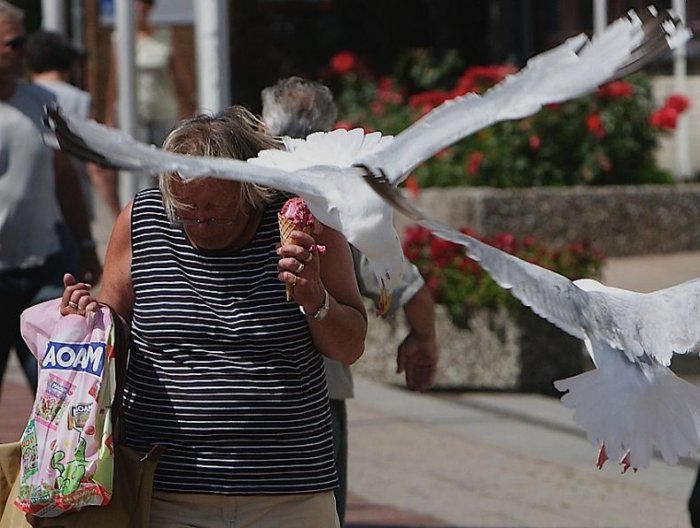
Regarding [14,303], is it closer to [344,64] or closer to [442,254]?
[442,254]

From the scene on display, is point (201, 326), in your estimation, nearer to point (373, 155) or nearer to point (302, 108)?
point (373, 155)

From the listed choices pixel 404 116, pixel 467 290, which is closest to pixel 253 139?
pixel 467 290

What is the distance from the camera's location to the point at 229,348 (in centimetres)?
340

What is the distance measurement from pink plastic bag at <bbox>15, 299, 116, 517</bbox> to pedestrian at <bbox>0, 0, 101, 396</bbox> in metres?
2.24

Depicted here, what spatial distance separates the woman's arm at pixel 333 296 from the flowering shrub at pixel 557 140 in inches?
312

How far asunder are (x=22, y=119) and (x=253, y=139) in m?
2.46

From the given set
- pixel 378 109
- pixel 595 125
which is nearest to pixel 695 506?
pixel 595 125

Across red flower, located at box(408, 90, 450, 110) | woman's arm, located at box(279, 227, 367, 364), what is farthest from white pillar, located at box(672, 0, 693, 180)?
woman's arm, located at box(279, 227, 367, 364)

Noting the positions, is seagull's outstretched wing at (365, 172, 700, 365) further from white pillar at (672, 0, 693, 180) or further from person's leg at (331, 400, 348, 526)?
white pillar at (672, 0, 693, 180)

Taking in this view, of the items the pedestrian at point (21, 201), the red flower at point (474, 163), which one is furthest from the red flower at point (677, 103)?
the pedestrian at point (21, 201)

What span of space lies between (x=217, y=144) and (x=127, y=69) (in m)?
6.85

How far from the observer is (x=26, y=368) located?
5602 mm

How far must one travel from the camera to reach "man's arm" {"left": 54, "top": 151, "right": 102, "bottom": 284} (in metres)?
5.98

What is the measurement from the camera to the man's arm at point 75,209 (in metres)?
5.98
